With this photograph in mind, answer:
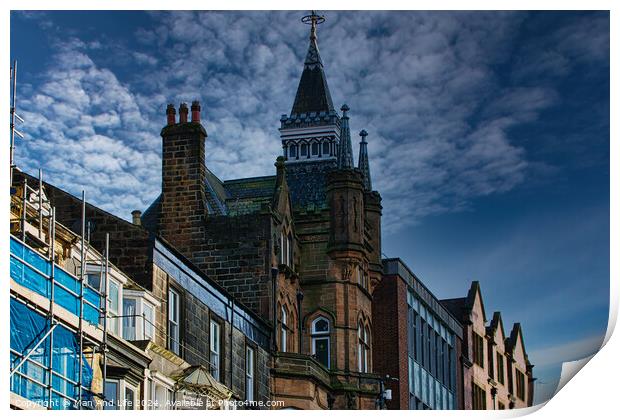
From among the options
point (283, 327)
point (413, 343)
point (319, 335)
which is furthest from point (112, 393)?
point (413, 343)

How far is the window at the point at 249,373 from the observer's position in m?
45.4

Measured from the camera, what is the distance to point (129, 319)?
124 feet

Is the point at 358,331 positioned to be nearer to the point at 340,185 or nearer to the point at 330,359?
the point at 330,359

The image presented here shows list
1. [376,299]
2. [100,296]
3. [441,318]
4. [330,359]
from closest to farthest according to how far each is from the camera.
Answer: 1. [100,296]
2. [330,359]
3. [376,299]
4. [441,318]

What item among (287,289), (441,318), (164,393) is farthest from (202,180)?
(441,318)

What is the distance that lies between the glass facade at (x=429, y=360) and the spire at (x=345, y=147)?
26.9 feet

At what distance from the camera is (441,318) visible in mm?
68125

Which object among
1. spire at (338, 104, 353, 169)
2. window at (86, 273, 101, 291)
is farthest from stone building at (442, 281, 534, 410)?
window at (86, 273, 101, 291)

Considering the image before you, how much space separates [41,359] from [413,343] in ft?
106

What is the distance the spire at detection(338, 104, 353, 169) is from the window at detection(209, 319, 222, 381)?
46.9 feet

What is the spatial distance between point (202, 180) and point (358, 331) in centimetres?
907

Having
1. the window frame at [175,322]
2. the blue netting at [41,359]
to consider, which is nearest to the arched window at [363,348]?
the window frame at [175,322]

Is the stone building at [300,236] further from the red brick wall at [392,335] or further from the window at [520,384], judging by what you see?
the window at [520,384]

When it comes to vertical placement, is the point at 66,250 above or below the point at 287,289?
below
